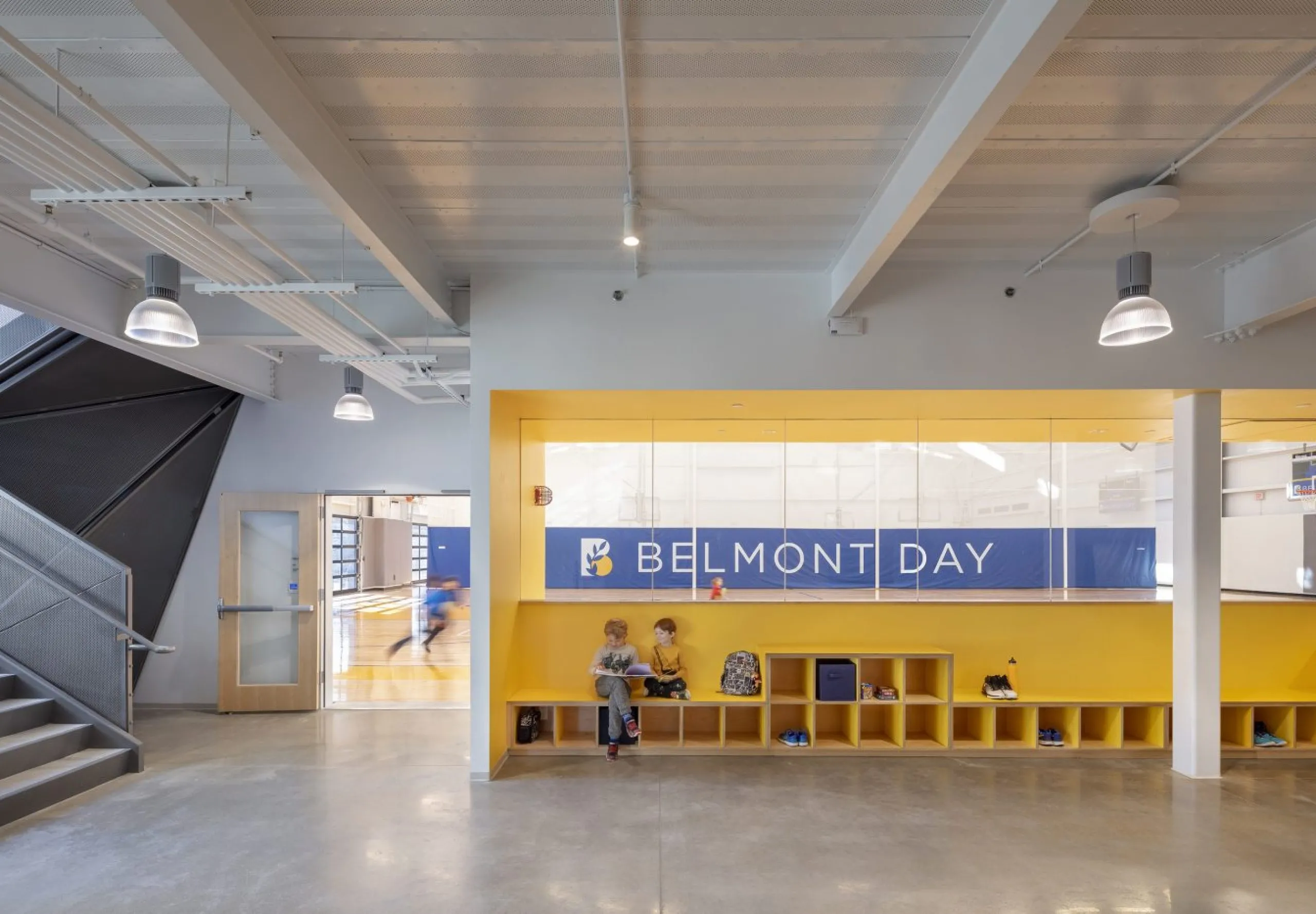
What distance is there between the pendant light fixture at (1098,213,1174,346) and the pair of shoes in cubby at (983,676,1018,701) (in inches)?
126

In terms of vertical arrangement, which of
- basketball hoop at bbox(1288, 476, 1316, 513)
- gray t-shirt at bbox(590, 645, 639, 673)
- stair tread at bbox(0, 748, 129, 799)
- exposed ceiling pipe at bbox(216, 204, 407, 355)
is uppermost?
exposed ceiling pipe at bbox(216, 204, 407, 355)

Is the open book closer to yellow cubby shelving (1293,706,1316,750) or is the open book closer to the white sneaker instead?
the white sneaker

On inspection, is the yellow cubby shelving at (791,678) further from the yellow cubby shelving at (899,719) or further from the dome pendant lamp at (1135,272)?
the dome pendant lamp at (1135,272)

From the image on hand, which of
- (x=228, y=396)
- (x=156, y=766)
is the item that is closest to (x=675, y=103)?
(x=156, y=766)

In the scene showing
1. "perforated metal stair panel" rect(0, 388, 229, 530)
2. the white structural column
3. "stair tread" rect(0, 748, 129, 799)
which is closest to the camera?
"stair tread" rect(0, 748, 129, 799)

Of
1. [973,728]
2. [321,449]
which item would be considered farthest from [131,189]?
[973,728]

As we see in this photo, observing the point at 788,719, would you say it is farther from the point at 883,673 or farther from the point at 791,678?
the point at 883,673

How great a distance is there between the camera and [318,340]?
5.36 m

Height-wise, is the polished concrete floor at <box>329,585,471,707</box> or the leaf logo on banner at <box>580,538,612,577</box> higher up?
the leaf logo on banner at <box>580,538,612,577</box>

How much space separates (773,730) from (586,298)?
3715 mm

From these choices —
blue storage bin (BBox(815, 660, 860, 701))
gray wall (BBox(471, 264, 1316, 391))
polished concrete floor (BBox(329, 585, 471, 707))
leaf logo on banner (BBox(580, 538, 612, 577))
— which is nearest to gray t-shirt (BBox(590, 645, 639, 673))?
leaf logo on banner (BBox(580, 538, 612, 577))

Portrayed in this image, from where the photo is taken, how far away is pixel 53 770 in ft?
16.7

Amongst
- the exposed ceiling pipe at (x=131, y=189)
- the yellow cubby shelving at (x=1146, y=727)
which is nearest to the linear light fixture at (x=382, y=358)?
the exposed ceiling pipe at (x=131, y=189)

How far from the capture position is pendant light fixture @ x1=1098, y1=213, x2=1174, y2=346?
3768mm
